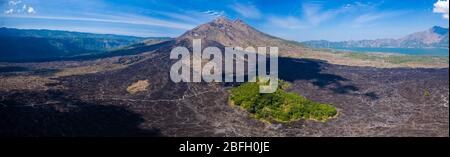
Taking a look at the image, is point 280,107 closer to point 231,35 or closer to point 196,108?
point 196,108

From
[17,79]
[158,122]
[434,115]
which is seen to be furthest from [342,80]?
[17,79]

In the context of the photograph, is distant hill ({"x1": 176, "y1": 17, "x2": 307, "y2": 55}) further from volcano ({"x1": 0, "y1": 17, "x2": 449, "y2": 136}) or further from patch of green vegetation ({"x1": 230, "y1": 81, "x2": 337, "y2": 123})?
patch of green vegetation ({"x1": 230, "y1": 81, "x2": 337, "y2": 123})

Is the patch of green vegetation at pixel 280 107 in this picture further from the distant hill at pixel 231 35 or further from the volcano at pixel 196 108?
the distant hill at pixel 231 35

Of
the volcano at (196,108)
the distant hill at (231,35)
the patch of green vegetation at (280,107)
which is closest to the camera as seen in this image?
the volcano at (196,108)

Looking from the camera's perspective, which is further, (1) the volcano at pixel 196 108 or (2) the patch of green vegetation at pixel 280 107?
(2) the patch of green vegetation at pixel 280 107

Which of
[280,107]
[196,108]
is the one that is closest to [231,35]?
[196,108]

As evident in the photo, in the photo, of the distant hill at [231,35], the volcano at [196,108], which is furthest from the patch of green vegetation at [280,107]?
the distant hill at [231,35]

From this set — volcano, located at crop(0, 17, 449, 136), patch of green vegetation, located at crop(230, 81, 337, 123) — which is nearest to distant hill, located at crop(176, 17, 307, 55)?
volcano, located at crop(0, 17, 449, 136)
